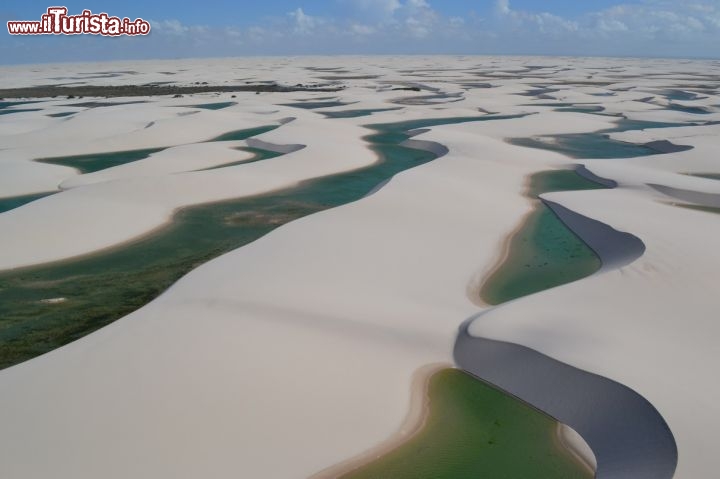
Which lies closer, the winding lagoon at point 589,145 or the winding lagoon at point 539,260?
the winding lagoon at point 539,260

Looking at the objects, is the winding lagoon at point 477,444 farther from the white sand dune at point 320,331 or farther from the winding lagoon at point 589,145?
the winding lagoon at point 589,145

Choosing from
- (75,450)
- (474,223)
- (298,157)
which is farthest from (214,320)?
(298,157)

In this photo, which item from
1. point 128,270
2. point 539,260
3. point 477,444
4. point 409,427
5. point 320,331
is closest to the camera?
point 477,444

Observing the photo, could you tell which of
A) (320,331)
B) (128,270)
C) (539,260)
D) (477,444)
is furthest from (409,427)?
(128,270)

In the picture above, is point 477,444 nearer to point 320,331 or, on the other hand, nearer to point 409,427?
point 409,427

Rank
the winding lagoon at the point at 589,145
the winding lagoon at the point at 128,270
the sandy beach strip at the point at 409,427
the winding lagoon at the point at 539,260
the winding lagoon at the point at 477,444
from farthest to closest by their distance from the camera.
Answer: the winding lagoon at the point at 589,145 → the winding lagoon at the point at 539,260 → the winding lagoon at the point at 128,270 → the winding lagoon at the point at 477,444 → the sandy beach strip at the point at 409,427

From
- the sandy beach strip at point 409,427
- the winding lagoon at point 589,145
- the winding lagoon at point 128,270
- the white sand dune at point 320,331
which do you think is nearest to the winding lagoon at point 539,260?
the white sand dune at point 320,331

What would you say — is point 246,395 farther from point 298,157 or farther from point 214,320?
point 298,157

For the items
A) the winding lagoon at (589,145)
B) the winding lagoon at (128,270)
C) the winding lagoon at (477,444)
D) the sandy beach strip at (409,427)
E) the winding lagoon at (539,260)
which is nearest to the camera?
the sandy beach strip at (409,427)

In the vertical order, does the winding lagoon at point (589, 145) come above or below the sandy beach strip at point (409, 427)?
above
